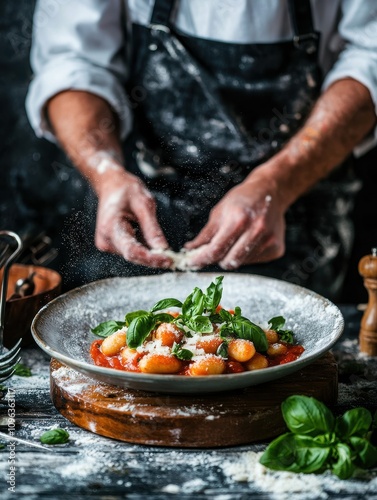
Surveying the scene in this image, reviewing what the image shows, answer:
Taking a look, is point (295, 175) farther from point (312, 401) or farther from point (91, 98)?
point (312, 401)

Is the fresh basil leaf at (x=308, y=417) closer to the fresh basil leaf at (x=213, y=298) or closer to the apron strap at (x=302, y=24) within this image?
the fresh basil leaf at (x=213, y=298)

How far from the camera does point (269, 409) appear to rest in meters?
1.19

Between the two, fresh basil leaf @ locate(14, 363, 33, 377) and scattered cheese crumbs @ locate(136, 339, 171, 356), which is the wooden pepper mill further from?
fresh basil leaf @ locate(14, 363, 33, 377)

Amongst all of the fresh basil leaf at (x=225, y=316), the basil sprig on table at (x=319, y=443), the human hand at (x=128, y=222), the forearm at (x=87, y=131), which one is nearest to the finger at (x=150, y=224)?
the human hand at (x=128, y=222)

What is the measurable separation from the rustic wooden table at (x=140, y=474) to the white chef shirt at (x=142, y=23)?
1.19 m

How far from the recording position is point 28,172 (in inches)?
108

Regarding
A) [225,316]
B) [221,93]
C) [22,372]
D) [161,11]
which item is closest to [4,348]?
[22,372]

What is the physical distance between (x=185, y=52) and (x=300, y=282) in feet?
2.77

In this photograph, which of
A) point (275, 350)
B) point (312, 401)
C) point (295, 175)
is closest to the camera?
point (312, 401)

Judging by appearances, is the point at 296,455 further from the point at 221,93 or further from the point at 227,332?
the point at 221,93

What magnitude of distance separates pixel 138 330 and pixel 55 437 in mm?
229

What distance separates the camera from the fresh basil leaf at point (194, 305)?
4.34 feet

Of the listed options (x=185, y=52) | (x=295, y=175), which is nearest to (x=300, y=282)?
(x=295, y=175)

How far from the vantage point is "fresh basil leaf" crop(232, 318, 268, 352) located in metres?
1.27
